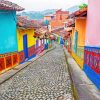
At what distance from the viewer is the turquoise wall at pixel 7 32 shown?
11.1 meters

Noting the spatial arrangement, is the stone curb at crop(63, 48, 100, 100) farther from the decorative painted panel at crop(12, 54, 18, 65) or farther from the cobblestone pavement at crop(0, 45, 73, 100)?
the decorative painted panel at crop(12, 54, 18, 65)

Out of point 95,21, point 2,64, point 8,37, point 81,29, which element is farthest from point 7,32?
point 95,21

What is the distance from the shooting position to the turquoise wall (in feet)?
36.6

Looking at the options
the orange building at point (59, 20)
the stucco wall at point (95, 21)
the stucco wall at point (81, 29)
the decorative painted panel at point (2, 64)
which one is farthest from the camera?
the orange building at point (59, 20)

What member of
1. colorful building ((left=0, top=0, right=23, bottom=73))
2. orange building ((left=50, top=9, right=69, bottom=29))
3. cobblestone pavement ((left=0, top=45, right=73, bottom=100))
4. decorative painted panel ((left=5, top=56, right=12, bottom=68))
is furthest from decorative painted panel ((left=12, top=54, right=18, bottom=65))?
orange building ((left=50, top=9, right=69, bottom=29))

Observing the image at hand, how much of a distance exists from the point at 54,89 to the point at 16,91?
145 centimetres

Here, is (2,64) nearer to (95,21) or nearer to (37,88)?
(37,88)

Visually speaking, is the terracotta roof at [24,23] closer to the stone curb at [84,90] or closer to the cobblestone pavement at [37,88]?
the cobblestone pavement at [37,88]

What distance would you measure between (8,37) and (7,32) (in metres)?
0.34

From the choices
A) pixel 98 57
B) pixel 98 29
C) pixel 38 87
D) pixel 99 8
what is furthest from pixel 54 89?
pixel 99 8

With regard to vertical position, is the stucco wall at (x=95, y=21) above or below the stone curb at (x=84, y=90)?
above

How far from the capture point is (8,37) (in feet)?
39.7

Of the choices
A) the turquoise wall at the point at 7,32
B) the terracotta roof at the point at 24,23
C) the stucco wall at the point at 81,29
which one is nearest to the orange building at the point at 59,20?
the terracotta roof at the point at 24,23

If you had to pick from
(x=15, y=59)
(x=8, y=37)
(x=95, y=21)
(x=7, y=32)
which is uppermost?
(x=95, y=21)
